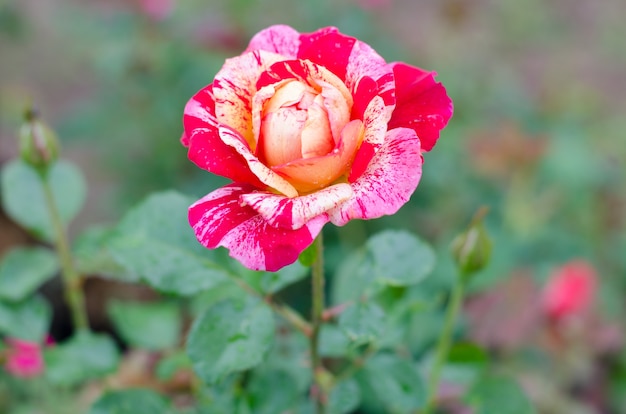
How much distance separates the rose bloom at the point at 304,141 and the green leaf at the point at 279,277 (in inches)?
5.8

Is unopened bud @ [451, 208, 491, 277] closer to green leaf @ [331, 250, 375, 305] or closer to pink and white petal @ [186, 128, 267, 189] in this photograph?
green leaf @ [331, 250, 375, 305]

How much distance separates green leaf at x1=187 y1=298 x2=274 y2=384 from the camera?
0.61 meters

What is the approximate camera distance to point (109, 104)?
1810 millimetres

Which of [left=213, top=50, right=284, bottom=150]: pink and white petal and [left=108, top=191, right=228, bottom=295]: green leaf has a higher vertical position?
[left=213, top=50, right=284, bottom=150]: pink and white petal

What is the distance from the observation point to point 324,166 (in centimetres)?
53

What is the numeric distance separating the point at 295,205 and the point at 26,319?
21.5 inches

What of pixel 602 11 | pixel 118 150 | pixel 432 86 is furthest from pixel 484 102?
pixel 432 86

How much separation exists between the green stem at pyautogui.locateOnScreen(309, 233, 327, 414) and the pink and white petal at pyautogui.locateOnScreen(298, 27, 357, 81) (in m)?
0.14

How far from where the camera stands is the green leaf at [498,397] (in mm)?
840

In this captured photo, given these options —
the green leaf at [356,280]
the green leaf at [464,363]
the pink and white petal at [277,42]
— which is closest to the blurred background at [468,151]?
the green leaf at [464,363]

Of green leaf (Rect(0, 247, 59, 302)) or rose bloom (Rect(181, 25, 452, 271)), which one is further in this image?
green leaf (Rect(0, 247, 59, 302))

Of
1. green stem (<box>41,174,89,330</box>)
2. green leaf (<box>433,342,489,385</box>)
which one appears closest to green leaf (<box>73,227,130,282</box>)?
green stem (<box>41,174,89,330</box>)

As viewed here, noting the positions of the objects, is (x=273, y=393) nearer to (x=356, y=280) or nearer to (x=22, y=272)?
(x=356, y=280)

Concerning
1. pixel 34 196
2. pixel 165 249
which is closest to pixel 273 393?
pixel 165 249
